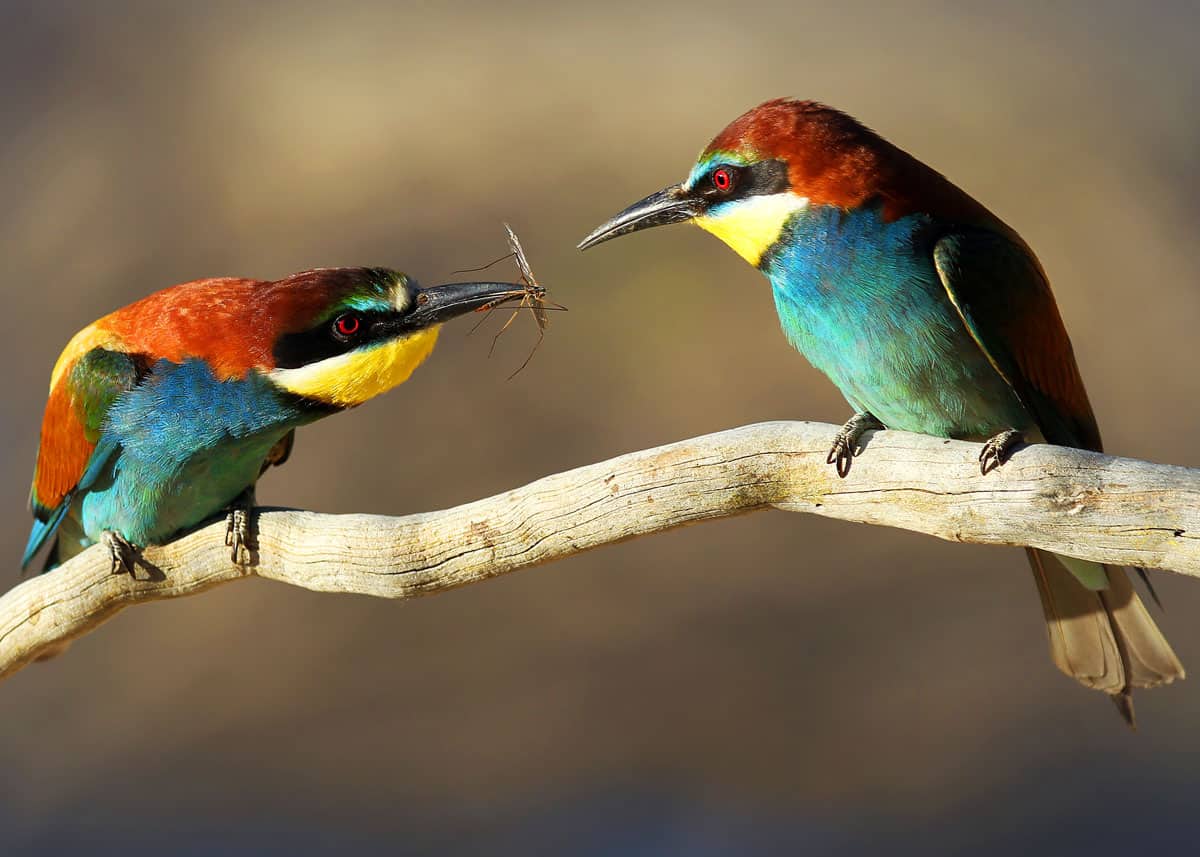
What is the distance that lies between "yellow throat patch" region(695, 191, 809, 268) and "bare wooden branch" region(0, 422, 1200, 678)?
9.5 inches

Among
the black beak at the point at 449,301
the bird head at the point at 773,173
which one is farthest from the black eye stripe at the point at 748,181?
the black beak at the point at 449,301

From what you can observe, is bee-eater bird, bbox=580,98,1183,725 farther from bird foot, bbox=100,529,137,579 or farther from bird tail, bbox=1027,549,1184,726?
bird foot, bbox=100,529,137,579

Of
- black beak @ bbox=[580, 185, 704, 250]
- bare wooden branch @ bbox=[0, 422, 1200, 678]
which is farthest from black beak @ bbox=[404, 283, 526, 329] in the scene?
bare wooden branch @ bbox=[0, 422, 1200, 678]

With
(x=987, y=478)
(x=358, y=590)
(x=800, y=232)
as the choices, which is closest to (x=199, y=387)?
(x=358, y=590)

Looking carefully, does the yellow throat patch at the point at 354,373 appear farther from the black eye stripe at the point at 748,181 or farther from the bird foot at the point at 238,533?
the black eye stripe at the point at 748,181

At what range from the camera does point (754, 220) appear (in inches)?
53.6

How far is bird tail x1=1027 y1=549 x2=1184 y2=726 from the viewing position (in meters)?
1.47

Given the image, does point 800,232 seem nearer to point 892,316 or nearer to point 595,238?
point 892,316

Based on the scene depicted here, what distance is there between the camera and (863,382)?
1.37m

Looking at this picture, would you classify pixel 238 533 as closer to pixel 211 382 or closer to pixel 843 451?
pixel 211 382

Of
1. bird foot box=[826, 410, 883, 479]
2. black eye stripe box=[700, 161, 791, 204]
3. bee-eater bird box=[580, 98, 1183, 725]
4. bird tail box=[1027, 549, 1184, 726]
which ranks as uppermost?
black eye stripe box=[700, 161, 791, 204]

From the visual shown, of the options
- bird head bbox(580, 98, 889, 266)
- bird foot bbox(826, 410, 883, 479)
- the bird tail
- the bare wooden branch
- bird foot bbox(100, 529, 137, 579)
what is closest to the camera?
the bare wooden branch

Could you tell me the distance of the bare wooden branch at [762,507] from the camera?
106 centimetres

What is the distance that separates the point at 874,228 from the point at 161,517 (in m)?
0.95
